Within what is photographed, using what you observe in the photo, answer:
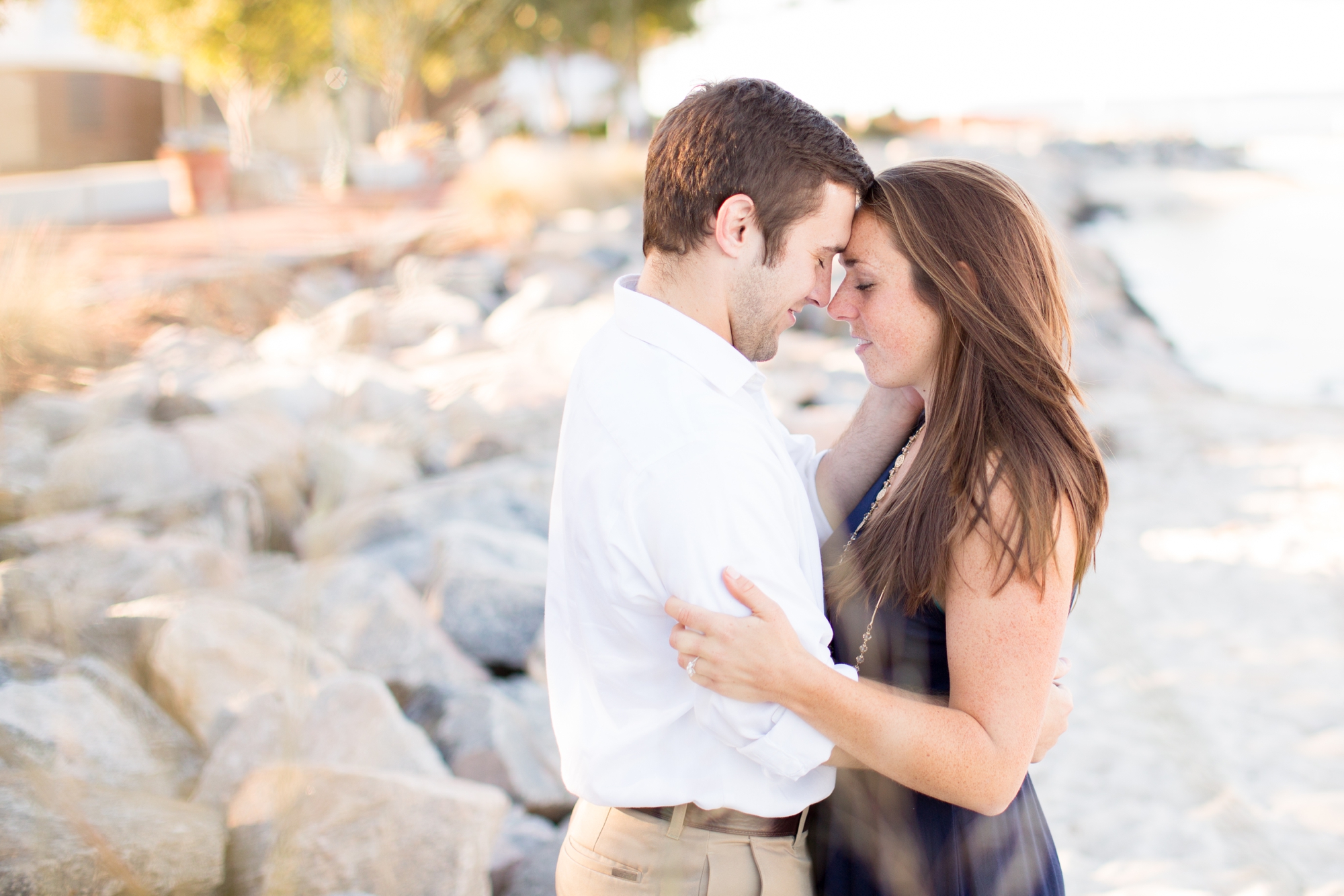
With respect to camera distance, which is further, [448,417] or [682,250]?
[448,417]

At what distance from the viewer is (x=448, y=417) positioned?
647cm

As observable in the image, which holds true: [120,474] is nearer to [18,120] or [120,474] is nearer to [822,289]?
[822,289]

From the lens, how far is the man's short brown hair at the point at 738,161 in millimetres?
1571

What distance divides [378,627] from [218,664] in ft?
1.92

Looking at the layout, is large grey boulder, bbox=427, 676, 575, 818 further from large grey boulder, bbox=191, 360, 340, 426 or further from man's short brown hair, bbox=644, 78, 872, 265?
large grey boulder, bbox=191, 360, 340, 426

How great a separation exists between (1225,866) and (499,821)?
2.49m

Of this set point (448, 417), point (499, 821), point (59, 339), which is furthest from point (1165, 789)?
point (59, 339)

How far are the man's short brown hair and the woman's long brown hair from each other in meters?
0.22

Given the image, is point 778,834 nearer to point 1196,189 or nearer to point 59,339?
point 59,339

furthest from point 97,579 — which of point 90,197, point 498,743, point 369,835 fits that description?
point 90,197

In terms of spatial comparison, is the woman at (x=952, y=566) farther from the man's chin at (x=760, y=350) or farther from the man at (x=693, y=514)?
the man's chin at (x=760, y=350)

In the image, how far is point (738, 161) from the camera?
157 centimetres

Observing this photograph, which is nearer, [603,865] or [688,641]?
[688,641]

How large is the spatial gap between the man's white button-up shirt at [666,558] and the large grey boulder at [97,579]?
2.42m
